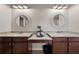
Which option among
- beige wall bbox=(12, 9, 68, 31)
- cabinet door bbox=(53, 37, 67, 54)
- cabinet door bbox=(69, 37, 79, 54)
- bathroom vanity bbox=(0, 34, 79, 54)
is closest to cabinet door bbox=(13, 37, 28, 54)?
bathroom vanity bbox=(0, 34, 79, 54)

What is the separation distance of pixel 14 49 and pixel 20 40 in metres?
0.18

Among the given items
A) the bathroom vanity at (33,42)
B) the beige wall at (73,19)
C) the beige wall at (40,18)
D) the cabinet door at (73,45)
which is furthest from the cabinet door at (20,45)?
the beige wall at (73,19)

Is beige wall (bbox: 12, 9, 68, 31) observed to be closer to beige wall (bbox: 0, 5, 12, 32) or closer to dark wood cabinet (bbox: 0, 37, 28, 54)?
beige wall (bbox: 0, 5, 12, 32)

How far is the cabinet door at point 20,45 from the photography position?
2197 mm

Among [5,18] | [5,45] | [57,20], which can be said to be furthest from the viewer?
[57,20]

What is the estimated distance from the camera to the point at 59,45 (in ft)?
7.27

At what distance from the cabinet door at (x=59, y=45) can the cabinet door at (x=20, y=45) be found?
1.61 ft

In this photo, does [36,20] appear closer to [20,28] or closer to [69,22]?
[20,28]

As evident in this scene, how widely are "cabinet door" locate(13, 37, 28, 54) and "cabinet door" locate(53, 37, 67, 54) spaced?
0.49 metres

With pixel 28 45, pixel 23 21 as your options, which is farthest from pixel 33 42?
pixel 23 21

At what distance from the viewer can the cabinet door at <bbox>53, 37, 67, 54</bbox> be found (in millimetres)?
2195

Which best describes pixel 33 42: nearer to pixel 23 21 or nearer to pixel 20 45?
pixel 20 45

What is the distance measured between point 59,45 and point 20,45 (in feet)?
2.17

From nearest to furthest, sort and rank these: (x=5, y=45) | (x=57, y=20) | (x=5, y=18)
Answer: (x=5, y=45), (x=5, y=18), (x=57, y=20)
